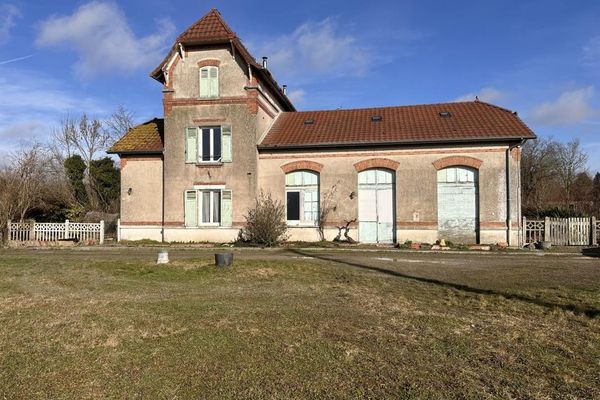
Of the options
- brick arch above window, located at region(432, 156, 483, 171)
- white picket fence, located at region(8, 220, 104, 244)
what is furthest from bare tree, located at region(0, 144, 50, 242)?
brick arch above window, located at region(432, 156, 483, 171)

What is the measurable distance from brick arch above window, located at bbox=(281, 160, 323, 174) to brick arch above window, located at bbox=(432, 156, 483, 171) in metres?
4.97

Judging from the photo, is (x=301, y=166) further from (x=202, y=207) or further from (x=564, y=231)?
(x=564, y=231)

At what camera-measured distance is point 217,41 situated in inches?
830

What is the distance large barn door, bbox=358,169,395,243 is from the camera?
802 inches

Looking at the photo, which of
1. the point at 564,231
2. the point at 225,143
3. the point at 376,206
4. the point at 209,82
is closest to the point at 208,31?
the point at 209,82

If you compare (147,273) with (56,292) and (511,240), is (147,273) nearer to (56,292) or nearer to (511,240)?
(56,292)

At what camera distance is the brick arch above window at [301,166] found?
20938 millimetres

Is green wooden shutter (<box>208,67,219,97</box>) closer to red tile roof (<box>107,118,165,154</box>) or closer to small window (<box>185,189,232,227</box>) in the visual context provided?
red tile roof (<box>107,118,165,154</box>)

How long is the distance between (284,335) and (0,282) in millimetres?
7329

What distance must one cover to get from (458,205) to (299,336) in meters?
15.4

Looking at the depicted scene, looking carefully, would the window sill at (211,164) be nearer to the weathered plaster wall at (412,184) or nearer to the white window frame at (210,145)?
the white window frame at (210,145)

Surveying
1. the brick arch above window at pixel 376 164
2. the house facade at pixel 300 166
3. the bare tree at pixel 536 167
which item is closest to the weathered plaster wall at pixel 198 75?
the house facade at pixel 300 166

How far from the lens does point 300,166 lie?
21.1 meters

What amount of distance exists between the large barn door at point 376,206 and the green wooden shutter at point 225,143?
5.97 m
